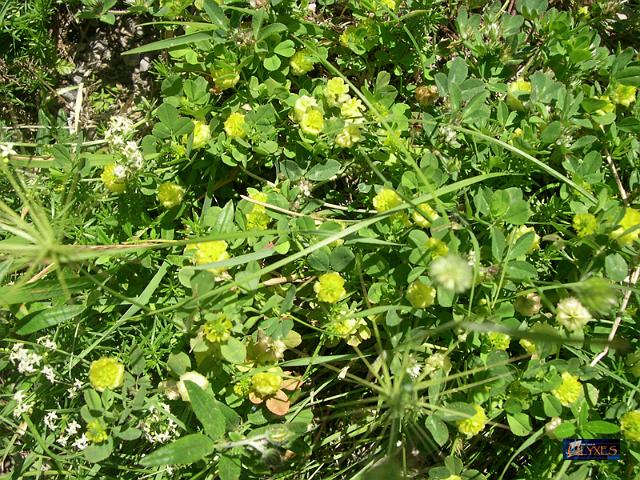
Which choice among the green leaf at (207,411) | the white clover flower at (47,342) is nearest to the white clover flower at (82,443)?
the white clover flower at (47,342)

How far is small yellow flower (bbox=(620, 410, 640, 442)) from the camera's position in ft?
6.28

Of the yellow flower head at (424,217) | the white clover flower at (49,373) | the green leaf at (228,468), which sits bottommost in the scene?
the green leaf at (228,468)

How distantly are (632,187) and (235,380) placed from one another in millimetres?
1607

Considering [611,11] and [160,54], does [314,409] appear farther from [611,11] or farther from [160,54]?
[611,11]

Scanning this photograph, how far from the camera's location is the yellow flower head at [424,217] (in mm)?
1946

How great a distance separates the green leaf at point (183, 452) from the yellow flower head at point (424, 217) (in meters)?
1.00

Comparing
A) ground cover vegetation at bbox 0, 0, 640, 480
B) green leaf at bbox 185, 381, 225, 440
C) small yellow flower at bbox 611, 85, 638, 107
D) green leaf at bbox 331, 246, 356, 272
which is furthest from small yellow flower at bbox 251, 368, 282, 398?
small yellow flower at bbox 611, 85, 638, 107

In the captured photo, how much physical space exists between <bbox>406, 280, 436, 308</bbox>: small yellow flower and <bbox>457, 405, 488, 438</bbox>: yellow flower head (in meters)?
0.38

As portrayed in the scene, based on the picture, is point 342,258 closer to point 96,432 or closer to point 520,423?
point 520,423

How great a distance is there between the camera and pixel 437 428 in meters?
1.91

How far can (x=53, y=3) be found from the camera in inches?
108

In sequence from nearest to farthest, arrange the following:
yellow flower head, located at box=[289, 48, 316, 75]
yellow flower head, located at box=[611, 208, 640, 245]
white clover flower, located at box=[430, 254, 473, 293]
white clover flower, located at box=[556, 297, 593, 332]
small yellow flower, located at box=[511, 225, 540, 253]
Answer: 1. white clover flower, located at box=[430, 254, 473, 293]
2. white clover flower, located at box=[556, 297, 593, 332]
3. yellow flower head, located at box=[611, 208, 640, 245]
4. small yellow flower, located at box=[511, 225, 540, 253]
5. yellow flower head, located at box=[289, 48, 316, 75]

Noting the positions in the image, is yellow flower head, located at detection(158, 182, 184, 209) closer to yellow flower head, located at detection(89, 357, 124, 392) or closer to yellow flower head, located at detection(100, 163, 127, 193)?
yellow flower head, located at detection(100, 163, 127, 193)

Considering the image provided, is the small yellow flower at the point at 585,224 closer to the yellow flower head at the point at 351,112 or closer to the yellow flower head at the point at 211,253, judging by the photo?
the yellow flower head at the point at 351,112
